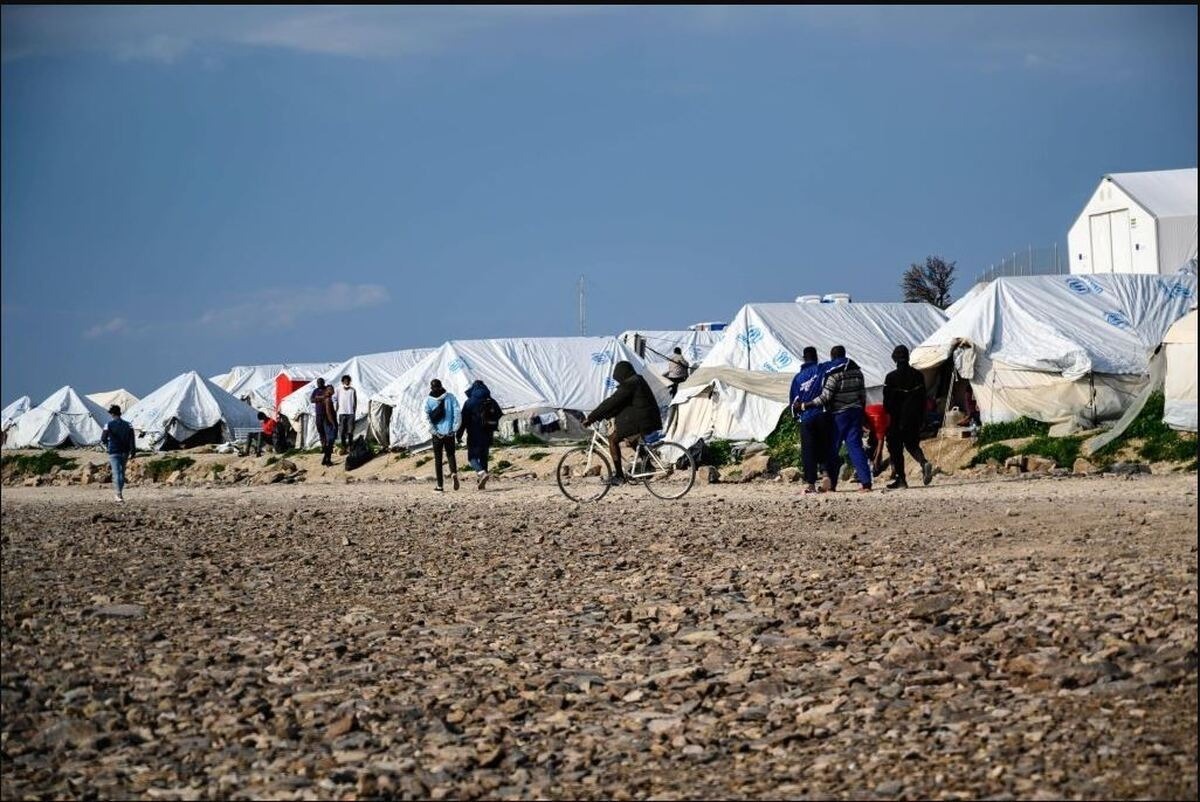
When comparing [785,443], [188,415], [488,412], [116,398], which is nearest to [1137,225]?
[785,443]

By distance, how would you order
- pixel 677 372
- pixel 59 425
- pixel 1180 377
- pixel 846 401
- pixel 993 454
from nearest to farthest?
1. pixel 846 401
2. pixel 1180 377
3. pixel 993 454
4. pixel 677 372
5. pixel 59 425

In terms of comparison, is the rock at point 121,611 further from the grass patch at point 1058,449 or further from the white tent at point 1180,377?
the white tent at point 1180,377

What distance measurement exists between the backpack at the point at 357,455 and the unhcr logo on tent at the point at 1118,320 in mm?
15025

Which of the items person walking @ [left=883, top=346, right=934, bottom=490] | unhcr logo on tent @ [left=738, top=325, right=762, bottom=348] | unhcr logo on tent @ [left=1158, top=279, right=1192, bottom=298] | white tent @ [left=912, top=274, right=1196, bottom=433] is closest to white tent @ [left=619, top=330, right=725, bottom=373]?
unhcr logo on tent @ [left=738, top=325, right=762, bottom=348]

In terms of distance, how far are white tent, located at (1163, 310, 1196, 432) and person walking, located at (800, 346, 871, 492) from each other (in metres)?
4.70

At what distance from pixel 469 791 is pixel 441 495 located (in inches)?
581

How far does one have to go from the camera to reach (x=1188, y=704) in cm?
627

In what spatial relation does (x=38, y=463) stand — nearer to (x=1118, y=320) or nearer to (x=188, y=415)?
(x=188, y=415)

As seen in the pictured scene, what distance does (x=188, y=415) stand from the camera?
4653cm

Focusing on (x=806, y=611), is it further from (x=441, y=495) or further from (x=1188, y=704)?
(x=441, y=495)

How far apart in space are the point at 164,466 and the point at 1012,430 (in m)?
20.8

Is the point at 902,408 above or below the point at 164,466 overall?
above

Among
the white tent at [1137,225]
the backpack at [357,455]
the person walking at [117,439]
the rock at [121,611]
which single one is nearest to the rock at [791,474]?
the person walking at [117,439]

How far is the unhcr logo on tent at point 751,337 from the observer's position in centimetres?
3064
